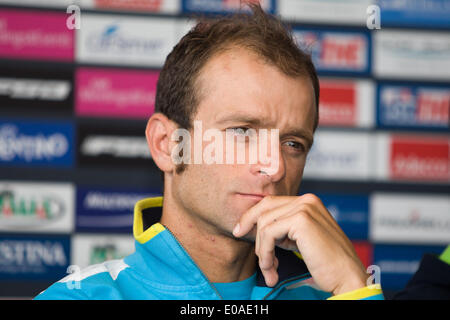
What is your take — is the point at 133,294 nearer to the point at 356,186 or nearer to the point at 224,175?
the point at 224,175

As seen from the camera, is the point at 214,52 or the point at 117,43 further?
the point at 117,43

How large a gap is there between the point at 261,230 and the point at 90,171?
1916 mm

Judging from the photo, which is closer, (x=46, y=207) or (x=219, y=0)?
(x=46, y=207)

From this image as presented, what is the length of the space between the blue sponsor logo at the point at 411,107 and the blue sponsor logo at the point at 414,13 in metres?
0.35

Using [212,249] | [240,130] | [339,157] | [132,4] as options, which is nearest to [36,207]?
[132,4]

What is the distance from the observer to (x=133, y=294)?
1.04 meters

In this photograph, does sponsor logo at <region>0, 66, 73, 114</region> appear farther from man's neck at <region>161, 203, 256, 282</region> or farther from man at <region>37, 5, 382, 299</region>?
man's neck at <region>161, 203, 256, 282</region>

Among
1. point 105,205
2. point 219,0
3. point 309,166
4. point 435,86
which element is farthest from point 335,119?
point 105,205

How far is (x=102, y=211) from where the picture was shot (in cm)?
270

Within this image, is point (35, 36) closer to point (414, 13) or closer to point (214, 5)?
point (214, 5)

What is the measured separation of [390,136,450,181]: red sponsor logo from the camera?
294 centimetres

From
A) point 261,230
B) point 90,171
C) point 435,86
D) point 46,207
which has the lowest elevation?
point 46,207

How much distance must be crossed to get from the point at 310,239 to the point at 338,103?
83.6 inches

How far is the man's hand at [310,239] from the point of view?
910mm
